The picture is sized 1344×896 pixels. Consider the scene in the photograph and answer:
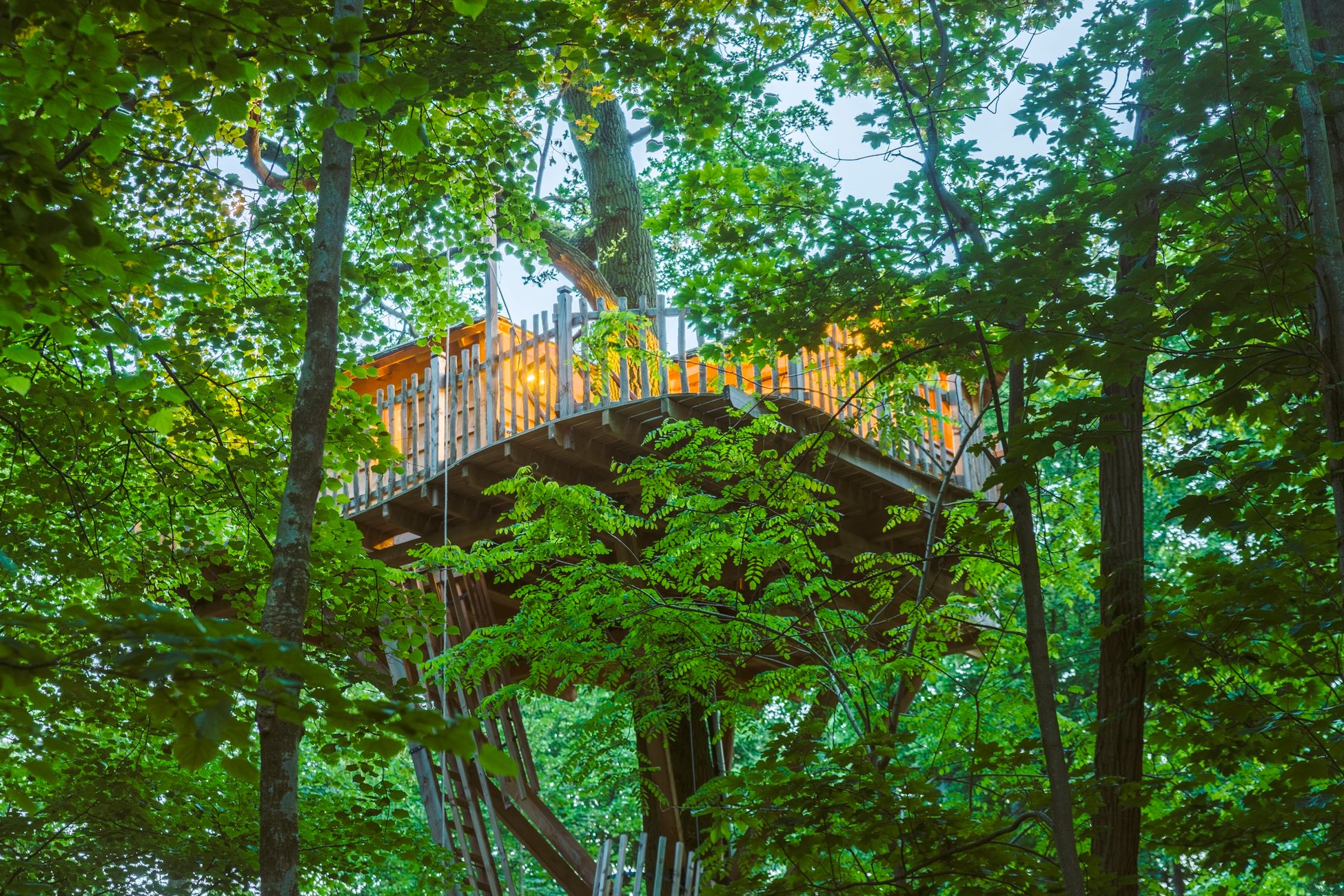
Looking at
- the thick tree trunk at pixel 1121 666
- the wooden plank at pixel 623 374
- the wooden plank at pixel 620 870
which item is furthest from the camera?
the wooden plank at pixel 623 374

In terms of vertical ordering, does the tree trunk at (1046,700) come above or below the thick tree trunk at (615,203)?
below

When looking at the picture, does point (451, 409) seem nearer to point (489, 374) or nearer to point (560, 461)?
point (489, 374)

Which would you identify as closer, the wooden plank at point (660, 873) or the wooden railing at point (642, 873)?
the wooden railing at point (642, 873)

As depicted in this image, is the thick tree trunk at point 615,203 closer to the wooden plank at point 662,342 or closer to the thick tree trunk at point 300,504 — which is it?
the wooden plank at point 662,342

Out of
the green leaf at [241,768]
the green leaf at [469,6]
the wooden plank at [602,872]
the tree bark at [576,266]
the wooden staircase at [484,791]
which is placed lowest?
the green leaf at [241,768]

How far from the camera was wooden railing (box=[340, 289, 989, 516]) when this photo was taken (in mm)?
8266

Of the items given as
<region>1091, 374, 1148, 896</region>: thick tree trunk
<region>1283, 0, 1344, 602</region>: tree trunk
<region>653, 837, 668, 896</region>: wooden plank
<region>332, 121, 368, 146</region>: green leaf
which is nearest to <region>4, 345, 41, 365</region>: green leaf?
<region>332, 121, 368, 146</region>: green leaf

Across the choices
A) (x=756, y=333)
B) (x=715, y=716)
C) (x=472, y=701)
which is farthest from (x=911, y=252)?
(x=472, y=701)

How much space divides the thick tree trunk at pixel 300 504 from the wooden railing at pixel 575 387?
364 cm

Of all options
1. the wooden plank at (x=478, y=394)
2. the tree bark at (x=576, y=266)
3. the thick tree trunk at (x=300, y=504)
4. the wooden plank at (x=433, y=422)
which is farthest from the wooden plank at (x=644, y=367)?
the tree bark at (x=576, y=266)

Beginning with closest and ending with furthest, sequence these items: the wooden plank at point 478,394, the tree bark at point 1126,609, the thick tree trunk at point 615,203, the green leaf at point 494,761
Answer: the green leaf at point 494,761 < the tree bark at point 1126,609 < the wooden plank at point 478,394 < the thick tree trunk at point 615,203

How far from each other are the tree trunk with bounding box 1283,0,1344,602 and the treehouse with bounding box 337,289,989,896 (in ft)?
13.8

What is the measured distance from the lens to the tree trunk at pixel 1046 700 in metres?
3.47

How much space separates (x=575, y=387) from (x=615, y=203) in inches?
189
